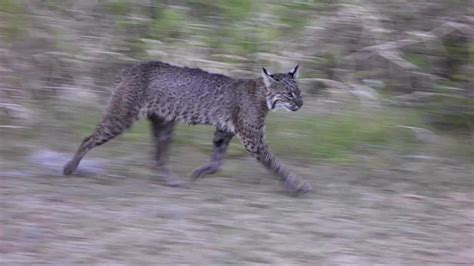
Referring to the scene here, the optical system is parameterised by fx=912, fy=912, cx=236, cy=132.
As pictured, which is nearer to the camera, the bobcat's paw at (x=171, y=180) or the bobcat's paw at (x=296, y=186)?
the bobcat's paw at (x=296, y=186)

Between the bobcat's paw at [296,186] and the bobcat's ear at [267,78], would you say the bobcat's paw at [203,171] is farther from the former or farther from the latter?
the bobcat's ear at [267,78]

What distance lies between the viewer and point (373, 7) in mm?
12367

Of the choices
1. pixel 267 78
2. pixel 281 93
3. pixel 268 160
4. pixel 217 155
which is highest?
pixel 267 78

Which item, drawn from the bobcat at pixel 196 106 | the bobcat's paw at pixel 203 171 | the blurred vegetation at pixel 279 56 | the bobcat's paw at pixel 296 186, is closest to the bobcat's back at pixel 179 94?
the bobcat at pixel 196 106

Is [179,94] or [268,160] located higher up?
[179,94]

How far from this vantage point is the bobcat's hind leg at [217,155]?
29.1 feet

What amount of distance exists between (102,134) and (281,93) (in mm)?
1772

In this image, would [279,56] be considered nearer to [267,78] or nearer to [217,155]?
[267,78]

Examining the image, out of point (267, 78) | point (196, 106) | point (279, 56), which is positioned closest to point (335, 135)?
point (267, 78)

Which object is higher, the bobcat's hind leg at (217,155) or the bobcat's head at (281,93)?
the bobcat's head at (281,93)

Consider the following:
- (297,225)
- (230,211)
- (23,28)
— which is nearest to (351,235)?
(297,225)

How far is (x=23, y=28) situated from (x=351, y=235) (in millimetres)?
6089

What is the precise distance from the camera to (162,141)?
905cm

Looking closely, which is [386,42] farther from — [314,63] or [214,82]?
[214,82]
